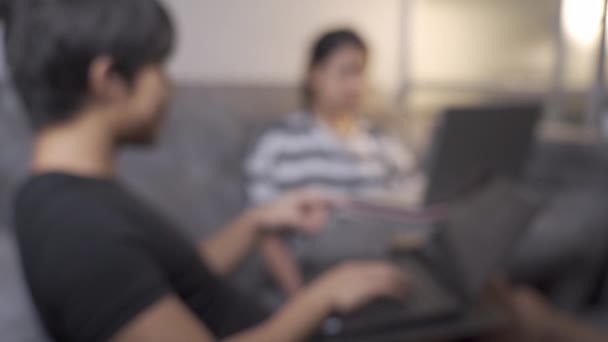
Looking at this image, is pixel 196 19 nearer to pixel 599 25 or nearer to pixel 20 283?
pixel 20 283

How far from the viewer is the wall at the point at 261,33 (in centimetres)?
157

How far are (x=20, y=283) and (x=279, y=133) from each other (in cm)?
73

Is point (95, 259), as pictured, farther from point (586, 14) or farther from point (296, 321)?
point (586, 14)

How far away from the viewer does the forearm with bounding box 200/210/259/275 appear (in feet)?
2.59

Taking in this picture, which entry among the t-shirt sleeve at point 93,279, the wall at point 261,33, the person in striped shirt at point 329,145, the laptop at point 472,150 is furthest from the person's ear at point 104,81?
the wall at point 261,33

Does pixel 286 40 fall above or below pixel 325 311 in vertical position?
above

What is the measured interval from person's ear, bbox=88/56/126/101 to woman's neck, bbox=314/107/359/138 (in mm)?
844

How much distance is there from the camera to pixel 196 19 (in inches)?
61.6

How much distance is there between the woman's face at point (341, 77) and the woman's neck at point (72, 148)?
0.82 m

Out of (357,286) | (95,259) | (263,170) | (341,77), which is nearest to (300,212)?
(357,286)

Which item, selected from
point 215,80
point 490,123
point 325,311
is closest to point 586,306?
point 490,123

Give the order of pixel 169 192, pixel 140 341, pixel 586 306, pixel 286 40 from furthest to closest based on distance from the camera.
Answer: pixel 286 40 → pixel 169 192 → pixel 586 306 → pixel 140 341

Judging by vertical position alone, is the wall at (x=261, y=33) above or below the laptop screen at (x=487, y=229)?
above

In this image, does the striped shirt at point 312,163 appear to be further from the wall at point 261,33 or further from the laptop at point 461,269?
the laptop at point 461,269
